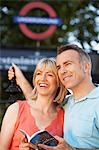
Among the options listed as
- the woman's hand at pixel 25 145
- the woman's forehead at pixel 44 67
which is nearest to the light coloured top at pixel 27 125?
the woman's hand at pixel 25 145

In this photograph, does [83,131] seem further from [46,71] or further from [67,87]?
[46,71]

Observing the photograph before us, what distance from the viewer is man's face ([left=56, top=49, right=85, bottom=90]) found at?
117 inches

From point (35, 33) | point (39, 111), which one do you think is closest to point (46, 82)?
point (39, 111)

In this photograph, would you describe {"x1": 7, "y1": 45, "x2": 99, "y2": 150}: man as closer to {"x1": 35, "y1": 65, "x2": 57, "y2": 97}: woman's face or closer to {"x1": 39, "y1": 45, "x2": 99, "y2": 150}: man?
{"x1": 39, "y1": 45, "x2": 99, "y2": 150}: man

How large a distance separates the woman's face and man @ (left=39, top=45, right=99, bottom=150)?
0.11 m

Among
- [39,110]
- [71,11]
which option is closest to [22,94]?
[39,110]

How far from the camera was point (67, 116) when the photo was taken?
120 inches

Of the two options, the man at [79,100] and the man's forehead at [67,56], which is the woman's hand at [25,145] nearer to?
the man at [79,100]

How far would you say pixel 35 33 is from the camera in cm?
1365

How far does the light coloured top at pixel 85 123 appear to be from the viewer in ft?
9.45

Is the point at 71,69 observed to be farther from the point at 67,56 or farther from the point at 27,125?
the point at 27,125

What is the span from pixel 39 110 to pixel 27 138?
312 millimetres

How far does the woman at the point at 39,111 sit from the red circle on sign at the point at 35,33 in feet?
33.7

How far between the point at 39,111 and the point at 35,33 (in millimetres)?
10544
